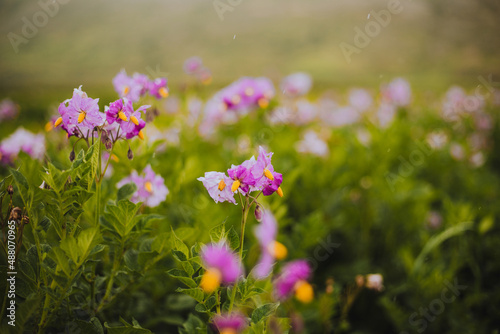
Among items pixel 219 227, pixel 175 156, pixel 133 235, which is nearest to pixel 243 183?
pixel 219 227

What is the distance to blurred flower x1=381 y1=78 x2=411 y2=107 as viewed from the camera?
12.9 feet

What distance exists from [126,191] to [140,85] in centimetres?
46

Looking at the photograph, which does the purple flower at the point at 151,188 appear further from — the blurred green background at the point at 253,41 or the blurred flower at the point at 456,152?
the blurred green background at the point at 253,41

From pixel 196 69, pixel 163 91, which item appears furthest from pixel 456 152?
pixel 163 91

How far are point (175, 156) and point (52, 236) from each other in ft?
3.45

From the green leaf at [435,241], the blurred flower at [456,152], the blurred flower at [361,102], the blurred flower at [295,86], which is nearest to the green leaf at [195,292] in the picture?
the green leaf at [435,241]

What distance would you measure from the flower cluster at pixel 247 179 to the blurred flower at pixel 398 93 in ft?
11.4

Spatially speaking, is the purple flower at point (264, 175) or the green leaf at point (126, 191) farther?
the green leaf at point (126, 191)

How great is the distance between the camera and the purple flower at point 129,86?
1.39 m

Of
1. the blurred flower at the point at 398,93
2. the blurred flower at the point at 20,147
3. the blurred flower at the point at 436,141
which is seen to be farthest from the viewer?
the blurred flower at the point at 398,93

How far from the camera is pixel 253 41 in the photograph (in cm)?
6544

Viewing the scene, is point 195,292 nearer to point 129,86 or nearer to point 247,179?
point 247,179

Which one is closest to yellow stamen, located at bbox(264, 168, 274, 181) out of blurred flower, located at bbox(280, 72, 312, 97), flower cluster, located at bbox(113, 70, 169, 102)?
flower cluster, located at bbox(113, 70, 169, 102)

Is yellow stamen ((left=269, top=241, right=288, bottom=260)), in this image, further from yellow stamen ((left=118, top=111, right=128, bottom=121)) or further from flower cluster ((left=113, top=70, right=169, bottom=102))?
flower cluster ((left=113, top=70, right=169, bottom=102))
